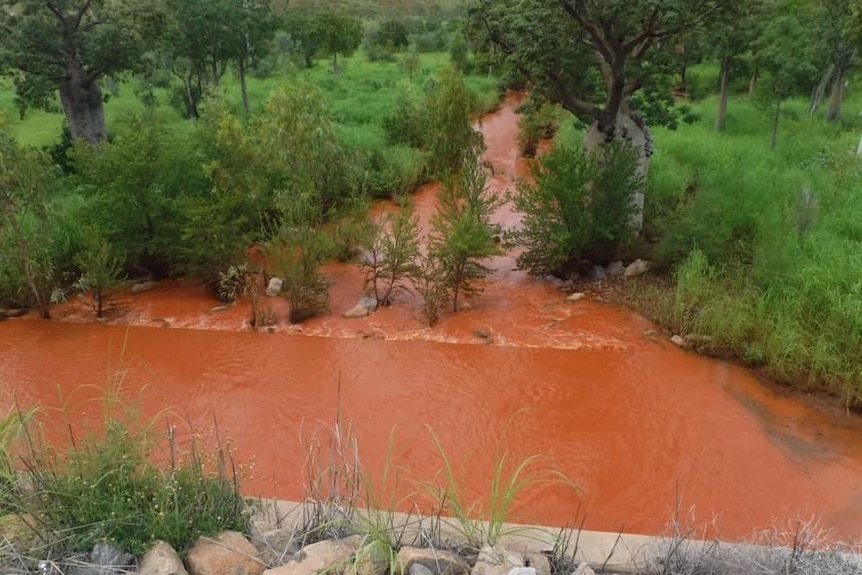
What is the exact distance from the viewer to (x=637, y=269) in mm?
7719

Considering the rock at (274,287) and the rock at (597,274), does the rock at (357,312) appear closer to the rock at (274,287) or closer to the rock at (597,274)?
the rock at (274,287)

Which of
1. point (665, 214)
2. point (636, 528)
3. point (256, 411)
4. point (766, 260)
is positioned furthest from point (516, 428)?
point (665, 214)

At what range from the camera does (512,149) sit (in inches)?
566

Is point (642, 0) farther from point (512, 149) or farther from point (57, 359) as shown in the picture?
point (512, 149)

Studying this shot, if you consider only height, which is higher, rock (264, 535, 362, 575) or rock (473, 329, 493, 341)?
rock (264, 535, 362, 575)

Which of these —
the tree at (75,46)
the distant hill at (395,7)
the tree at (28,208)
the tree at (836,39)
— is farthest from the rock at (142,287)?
the distant hill at (395,7)

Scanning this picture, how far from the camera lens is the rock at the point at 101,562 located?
2480mm

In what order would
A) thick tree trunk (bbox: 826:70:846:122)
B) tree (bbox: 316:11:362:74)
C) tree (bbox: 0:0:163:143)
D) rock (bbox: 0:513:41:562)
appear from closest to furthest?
rock (bbox: 0:513:41:562) → tree (bbox: 0:0:163:143) → thick tree trunk (bbox: 826:70:846:122) → tree (bbox: 316:11:362:74)

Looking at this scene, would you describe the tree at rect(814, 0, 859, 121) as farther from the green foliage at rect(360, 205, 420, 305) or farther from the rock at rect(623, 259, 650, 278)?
the green foliage at rect(360, 205, 420, 305)

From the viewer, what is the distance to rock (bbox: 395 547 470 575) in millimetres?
2557

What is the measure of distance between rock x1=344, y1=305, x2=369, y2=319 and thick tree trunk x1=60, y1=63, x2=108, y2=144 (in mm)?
6649

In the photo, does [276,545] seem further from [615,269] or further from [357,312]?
[615,269]

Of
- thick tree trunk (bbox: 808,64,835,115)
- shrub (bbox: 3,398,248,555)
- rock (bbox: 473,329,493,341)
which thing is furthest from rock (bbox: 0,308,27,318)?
thick tree trunk (bbox: 808,64,835,115)

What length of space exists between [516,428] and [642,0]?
14.3ft
